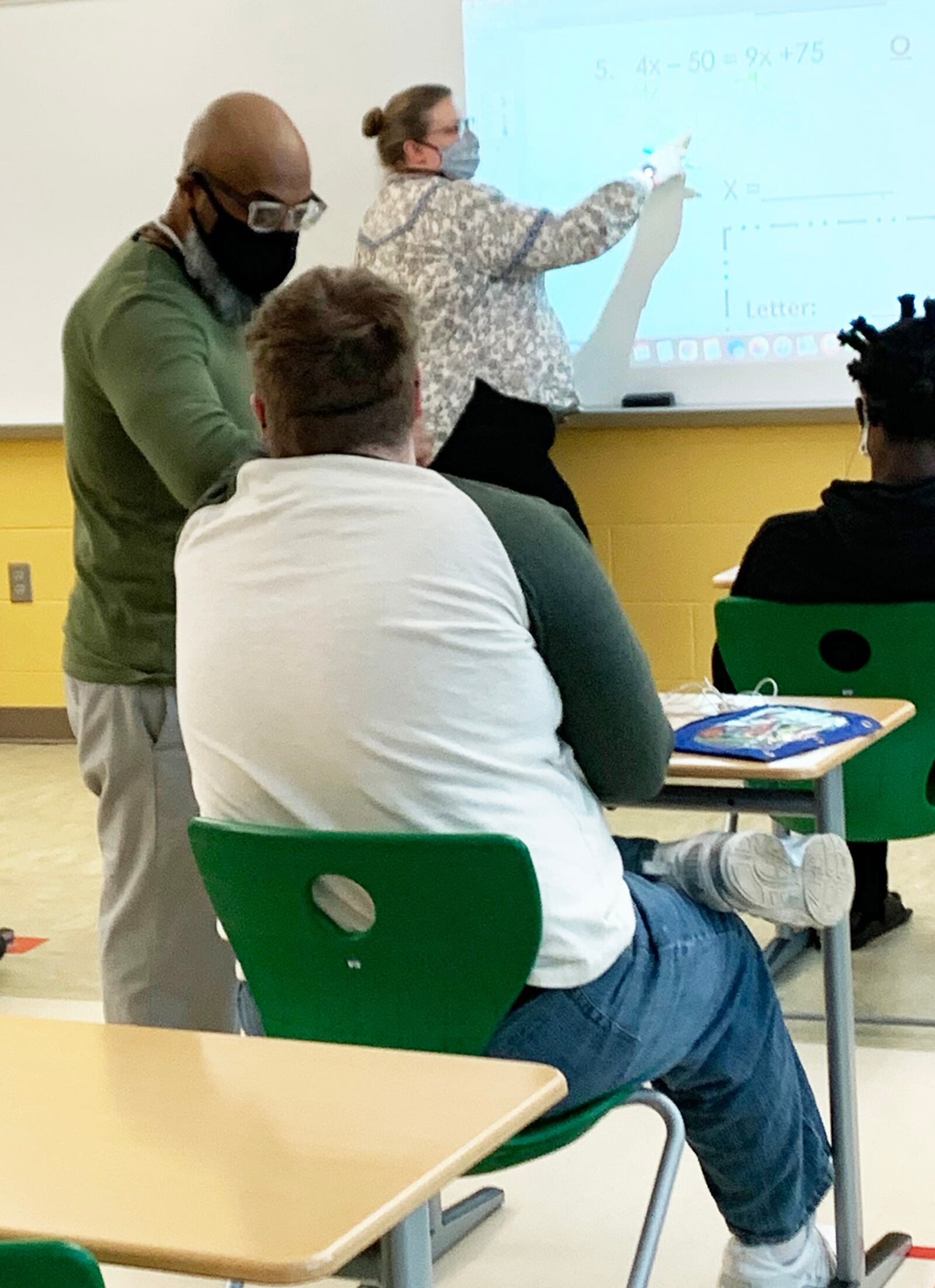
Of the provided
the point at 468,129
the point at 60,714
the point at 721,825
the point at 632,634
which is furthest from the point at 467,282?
the point at 632,634

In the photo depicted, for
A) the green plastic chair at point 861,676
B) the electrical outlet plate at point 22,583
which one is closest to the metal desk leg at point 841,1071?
the green plastic chair at point 861,676

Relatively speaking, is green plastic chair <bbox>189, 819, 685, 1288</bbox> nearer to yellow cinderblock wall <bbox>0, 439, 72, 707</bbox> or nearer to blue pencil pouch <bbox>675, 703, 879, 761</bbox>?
blue pencil pouch <bbox>675, 703, 879, 761</bbox>

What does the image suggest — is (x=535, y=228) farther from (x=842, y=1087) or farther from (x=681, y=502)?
(x=842, y=1087)

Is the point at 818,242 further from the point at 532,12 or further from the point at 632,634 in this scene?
the point at 632,634

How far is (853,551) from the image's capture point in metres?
→ 2.91

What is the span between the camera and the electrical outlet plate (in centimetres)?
570

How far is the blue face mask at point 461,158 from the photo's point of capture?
4.47m

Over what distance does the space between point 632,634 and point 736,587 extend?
1.34 m

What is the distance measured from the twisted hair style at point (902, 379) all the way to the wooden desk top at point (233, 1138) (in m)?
2.07

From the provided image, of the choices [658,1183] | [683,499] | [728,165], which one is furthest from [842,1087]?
[728,165]

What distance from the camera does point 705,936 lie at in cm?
181

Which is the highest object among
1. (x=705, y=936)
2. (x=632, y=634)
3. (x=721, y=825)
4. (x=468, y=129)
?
(x=468, y=129)

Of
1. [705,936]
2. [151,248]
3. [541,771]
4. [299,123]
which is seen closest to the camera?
[541,771]

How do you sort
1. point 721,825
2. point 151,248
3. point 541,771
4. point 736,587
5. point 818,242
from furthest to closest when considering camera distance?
point 818,242, point 721,825, point 736,587, point 151,248, point 541,771
